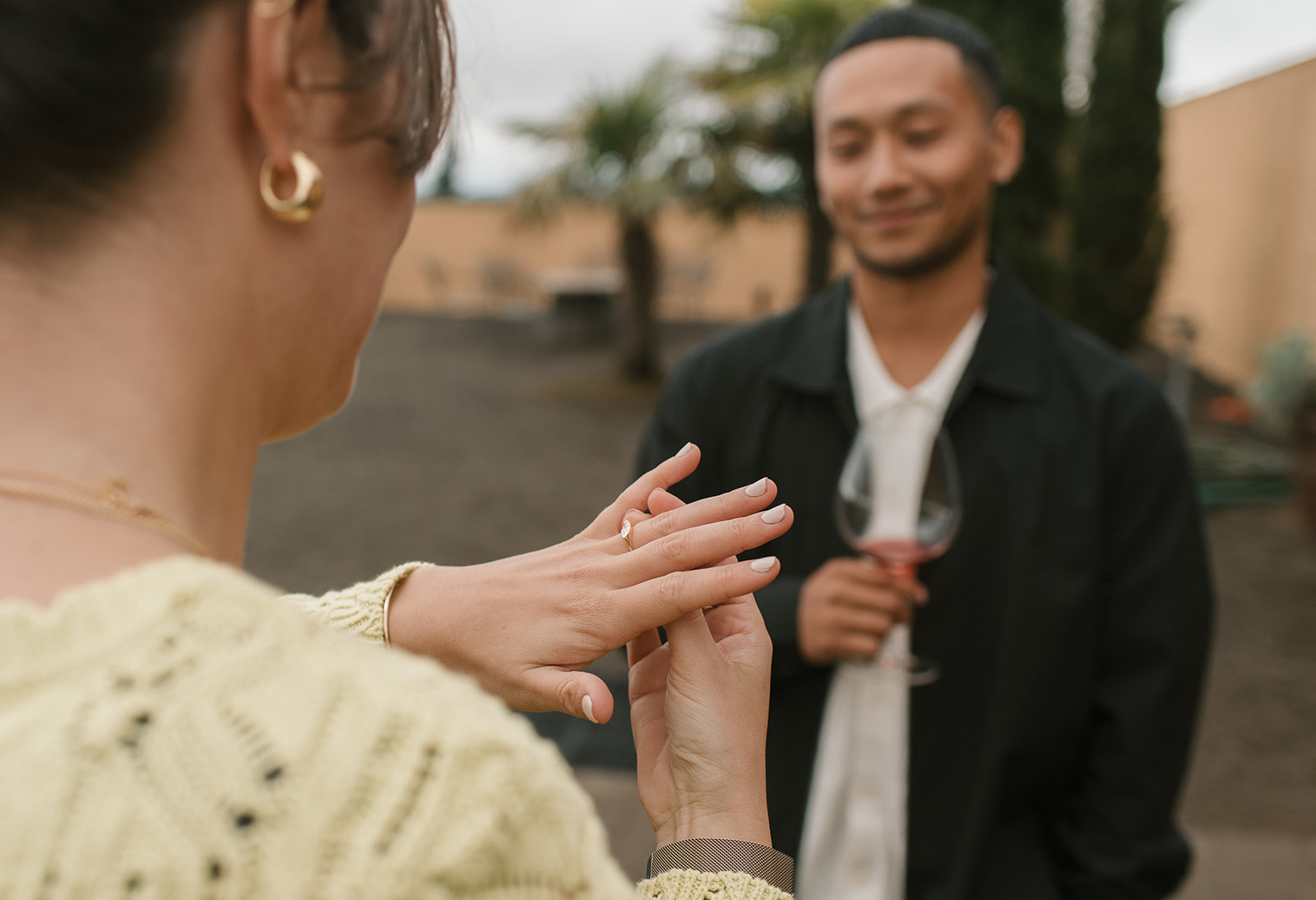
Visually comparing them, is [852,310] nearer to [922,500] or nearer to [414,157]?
[922,500]

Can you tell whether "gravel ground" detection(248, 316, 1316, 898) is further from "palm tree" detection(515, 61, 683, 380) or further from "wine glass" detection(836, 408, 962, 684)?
"palm tree" detection(515, 61, 683, 380)

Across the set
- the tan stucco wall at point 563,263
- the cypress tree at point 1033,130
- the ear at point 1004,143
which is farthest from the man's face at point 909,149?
the tan stucco wall at point 563,263

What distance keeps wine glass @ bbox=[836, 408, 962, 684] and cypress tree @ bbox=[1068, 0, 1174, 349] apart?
8.73 metres

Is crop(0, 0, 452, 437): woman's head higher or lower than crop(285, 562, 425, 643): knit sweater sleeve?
higher

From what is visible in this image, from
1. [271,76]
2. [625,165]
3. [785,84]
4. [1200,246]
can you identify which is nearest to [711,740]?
[271,76]

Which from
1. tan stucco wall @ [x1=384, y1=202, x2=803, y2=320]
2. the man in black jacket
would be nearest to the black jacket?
the man in black jacket

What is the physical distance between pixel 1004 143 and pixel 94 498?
2.42 m

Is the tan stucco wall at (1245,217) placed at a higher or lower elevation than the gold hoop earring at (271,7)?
higher

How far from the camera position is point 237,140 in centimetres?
70

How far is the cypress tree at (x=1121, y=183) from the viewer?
30.3 ft

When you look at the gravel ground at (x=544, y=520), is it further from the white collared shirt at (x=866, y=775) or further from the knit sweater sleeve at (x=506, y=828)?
the knit sweater sleeve at (x=506, y=828)

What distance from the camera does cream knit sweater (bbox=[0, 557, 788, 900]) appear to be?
52 cm

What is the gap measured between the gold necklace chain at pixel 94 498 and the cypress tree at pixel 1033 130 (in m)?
8.01

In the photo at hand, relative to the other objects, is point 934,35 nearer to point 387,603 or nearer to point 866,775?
point 866,775
